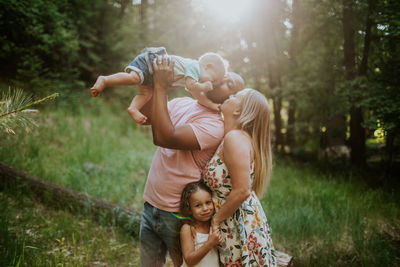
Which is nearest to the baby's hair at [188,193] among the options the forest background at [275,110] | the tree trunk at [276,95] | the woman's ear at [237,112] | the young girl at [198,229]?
the young girl at [198,229]

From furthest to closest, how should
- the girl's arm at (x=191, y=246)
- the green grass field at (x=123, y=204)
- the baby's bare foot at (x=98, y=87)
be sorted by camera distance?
the green grass field at (x=123, y=204) < the girl's arm at (x=191, y=246) < the baby's bare foot at (x=98, y=87)

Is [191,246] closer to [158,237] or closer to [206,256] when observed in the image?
[206,256]

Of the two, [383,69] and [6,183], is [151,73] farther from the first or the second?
[383,69]

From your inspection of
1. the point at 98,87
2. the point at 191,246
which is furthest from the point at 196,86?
the point at 191,246

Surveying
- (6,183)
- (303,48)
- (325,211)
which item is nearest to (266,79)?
(303,48)

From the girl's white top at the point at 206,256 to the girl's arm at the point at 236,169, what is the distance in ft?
0.66

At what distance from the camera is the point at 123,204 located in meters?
4.09

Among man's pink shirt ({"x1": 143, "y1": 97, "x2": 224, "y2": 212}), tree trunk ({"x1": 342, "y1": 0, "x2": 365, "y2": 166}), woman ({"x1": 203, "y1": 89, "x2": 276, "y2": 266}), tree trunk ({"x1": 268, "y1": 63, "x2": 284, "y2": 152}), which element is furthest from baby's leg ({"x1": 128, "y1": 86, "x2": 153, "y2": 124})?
tree trunk ({"x1": 268, "y1": 63, "x2": 284, "y2": 152})

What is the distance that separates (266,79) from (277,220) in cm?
599

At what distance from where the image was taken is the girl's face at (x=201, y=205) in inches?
65.6

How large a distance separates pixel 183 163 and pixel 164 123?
0.36 m

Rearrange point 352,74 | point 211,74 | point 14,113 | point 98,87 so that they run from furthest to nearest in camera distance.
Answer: point 352,74
point 211,74
point 98,87
point 14,113

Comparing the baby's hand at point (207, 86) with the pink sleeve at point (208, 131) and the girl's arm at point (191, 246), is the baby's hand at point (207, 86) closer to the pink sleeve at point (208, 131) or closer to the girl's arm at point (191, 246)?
the pink sleeve at point (208, 131)

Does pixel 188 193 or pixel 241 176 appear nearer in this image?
pixel 241 176
